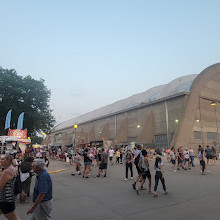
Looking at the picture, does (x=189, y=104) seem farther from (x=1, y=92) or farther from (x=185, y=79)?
(x=1, y=92)

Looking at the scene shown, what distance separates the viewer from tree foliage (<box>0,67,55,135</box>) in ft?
96.9

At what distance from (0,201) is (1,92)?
2986cm

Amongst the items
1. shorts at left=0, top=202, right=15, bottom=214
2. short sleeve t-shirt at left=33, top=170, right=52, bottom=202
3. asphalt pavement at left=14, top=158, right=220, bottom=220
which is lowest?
asphalt pavement at left=14, top=158, right=220, bottom=220

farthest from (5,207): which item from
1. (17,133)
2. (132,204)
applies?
(17,133)

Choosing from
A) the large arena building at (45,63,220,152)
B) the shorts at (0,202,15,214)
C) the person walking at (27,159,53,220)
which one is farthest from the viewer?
the large arena building at (45,63,220,152)

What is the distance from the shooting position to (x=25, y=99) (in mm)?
31281

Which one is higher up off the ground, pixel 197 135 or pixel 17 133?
pixel 17 133

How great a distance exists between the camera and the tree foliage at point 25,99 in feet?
96.9

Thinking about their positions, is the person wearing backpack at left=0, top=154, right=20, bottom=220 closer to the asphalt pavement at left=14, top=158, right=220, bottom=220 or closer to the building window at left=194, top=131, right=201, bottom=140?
the asphalt pavement at left=14, top=158, right=220, bottom=220

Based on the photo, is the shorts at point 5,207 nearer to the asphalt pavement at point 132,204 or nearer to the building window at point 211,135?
the asphalt pavement at point 132,204

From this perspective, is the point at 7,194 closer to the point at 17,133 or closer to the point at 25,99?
the point at 17,133

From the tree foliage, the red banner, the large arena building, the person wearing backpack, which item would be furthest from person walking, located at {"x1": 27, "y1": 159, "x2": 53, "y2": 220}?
the tree foliage

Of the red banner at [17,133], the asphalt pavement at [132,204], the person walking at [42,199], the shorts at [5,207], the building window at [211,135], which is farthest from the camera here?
the building window at [211,135]

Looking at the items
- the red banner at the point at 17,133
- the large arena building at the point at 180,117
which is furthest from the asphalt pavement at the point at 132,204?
the large arena building at the point at 180,117
